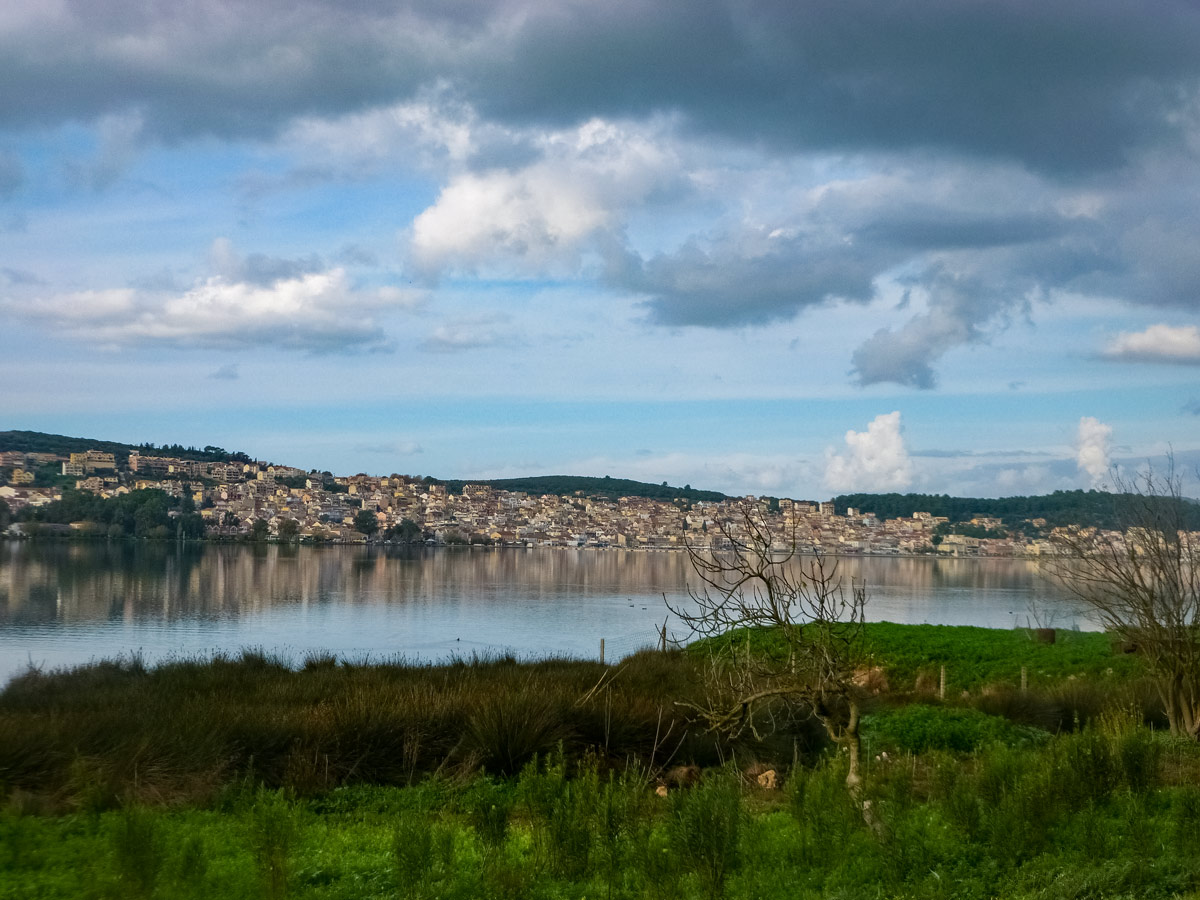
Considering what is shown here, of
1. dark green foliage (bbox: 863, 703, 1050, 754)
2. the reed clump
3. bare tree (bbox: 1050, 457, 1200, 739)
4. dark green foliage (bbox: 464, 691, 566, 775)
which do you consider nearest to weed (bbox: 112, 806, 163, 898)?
the reed clump

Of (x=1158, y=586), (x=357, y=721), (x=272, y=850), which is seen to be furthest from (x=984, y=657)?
(x=272, y=850)

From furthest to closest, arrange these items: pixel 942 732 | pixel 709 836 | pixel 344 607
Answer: pixel 344 607 → pixel 942 732 → pixel 709 836

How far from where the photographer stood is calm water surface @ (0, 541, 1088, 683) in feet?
107

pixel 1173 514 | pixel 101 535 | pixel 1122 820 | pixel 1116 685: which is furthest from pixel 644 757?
pixel 101 535

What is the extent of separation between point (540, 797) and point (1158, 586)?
430 inches

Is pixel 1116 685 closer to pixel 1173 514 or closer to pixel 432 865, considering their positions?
pixel 1173 514

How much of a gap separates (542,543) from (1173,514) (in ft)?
→ 451

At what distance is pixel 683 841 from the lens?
6633 millimetres

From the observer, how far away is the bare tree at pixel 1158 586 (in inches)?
567

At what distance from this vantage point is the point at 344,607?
47.0 meters

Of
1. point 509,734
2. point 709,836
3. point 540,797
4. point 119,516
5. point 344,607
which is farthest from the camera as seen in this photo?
point 119,516

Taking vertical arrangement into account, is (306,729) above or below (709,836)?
below

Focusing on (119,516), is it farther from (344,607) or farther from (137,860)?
(137,860)

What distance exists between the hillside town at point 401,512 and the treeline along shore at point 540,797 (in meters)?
94.1
